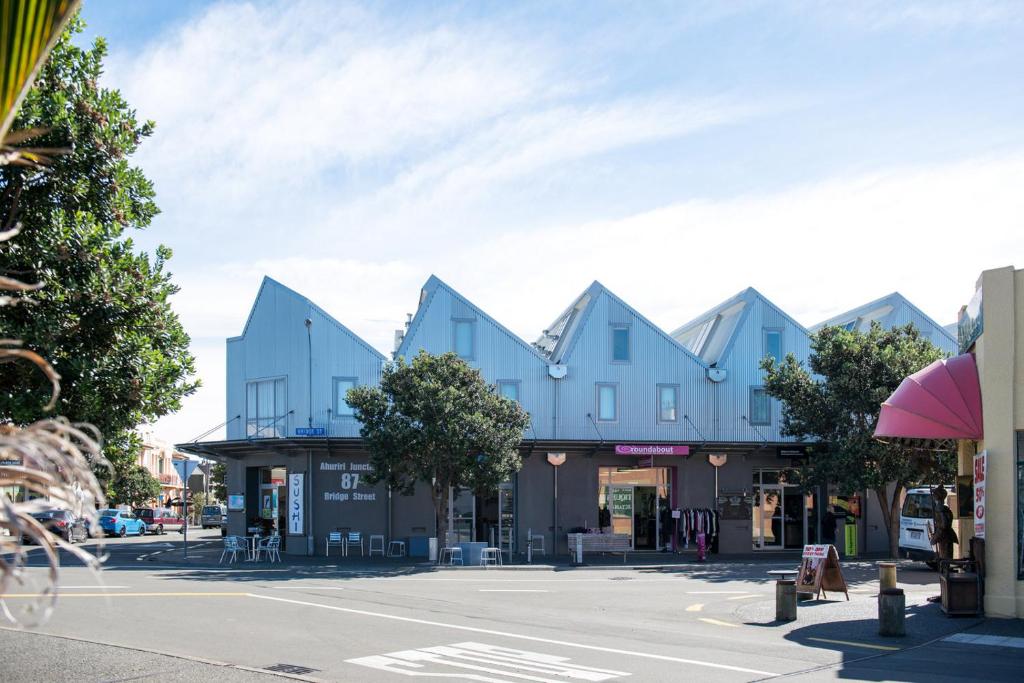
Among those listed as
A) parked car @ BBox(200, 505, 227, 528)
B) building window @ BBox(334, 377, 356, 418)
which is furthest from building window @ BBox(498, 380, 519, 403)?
parked car @ BBox(200, 505, 227, 528)

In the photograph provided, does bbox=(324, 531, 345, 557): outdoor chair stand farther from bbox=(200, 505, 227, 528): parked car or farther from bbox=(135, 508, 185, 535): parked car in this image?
bbox=(200, 505, 227, 528): parked car

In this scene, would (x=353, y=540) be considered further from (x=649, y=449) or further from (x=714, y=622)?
(x=714, y=622)

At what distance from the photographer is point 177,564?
29.5 m

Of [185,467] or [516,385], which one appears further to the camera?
[516,385]

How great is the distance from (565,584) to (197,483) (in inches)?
511

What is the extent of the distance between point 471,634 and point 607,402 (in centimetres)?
2240

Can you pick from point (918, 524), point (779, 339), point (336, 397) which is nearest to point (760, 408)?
point (779, 339)

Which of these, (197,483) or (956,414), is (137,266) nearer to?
(956,414)

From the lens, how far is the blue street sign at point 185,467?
30.4m

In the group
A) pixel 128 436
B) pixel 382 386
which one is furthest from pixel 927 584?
pixel 128 436

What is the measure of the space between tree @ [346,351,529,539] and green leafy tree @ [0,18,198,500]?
1840 cm

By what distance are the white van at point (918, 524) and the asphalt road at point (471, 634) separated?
4.15 meters

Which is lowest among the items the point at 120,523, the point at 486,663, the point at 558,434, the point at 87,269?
the point at 120,523

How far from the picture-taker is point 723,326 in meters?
40.5
